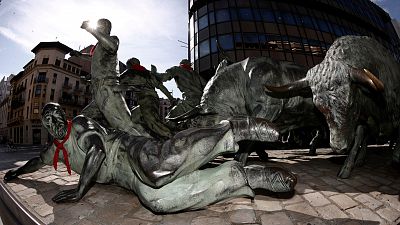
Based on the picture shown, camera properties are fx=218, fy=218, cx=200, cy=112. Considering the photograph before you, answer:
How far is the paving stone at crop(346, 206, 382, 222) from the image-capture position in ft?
7.50

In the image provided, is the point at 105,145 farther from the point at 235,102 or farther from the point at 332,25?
the point at 332,25

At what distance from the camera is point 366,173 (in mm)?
3932

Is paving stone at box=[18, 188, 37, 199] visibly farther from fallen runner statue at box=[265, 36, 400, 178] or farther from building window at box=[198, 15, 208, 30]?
building window at box=[198, 15, 208, 30]

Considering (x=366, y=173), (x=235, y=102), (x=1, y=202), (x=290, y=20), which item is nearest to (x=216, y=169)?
(x=235, y=102)

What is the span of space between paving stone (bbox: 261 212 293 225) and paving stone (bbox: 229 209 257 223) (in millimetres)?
102

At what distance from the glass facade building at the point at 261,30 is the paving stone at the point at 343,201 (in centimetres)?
1494

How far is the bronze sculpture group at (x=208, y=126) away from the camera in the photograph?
2025 mm

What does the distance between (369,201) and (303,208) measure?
929 mm

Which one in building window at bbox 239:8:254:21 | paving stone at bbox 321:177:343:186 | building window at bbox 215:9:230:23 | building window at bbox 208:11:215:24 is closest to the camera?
paving stone at bbox 321:177:343:186

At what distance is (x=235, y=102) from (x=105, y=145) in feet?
8.60

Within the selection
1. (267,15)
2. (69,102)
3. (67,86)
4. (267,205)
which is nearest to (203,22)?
(267,15)

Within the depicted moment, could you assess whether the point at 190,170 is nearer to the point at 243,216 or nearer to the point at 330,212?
the point at 243,216

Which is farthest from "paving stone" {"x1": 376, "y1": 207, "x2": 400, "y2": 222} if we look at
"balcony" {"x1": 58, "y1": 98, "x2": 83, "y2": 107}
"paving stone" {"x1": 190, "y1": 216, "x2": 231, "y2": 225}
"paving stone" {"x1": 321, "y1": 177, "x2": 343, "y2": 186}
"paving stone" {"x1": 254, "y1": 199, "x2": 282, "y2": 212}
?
"balcony" {"x1": 58, "y1": 98, "x2": 83, "y2": 107}

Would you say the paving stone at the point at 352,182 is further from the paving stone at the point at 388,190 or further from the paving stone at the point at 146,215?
the paving stone at the point at 146,215
